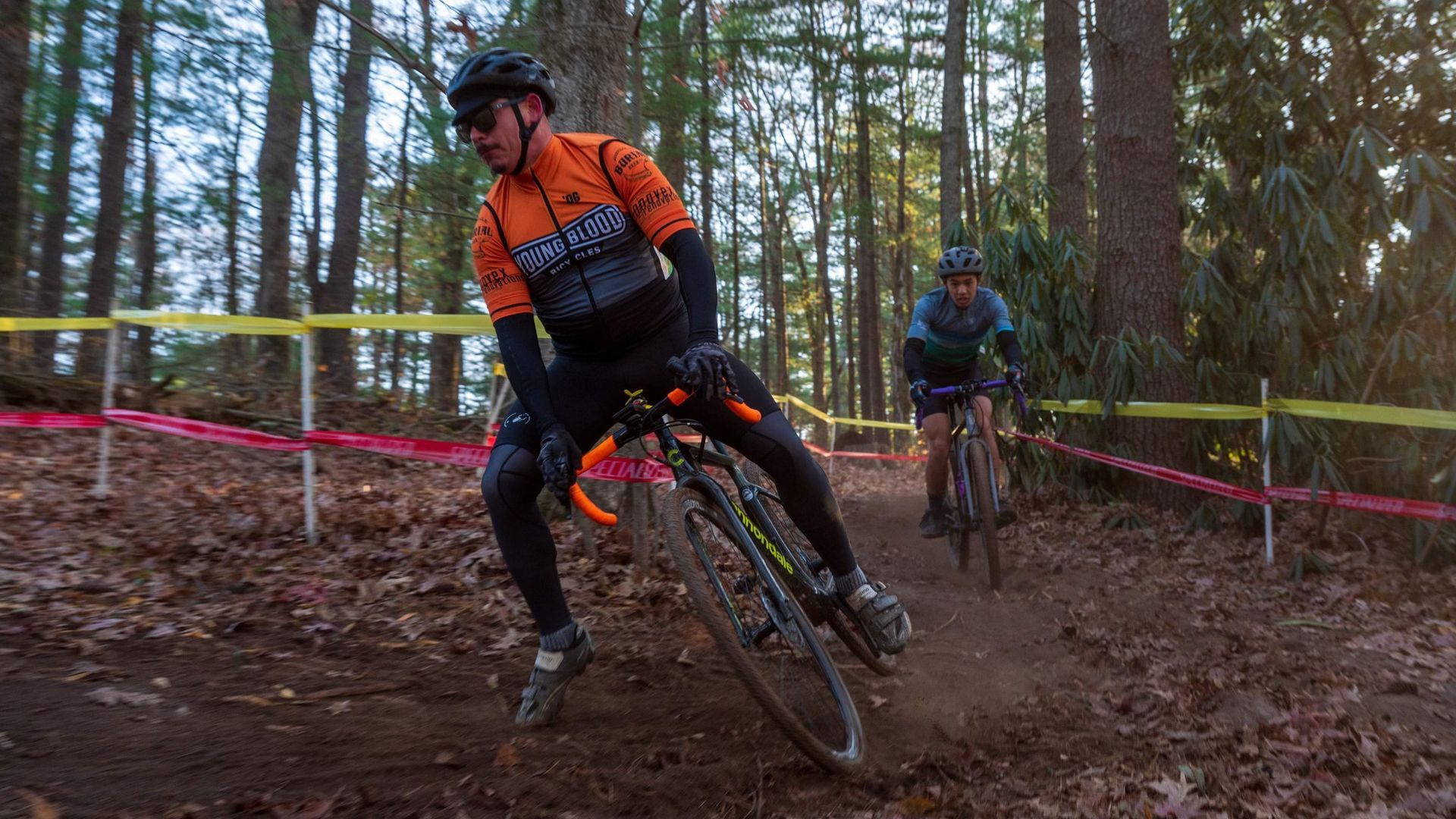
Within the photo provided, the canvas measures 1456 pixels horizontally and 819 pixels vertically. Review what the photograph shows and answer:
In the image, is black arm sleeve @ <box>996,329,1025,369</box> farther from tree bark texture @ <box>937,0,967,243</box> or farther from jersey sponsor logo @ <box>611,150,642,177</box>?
tree bark texture @ <box>937,0,967,243</box>

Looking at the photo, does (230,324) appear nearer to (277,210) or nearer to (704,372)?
(704,372)

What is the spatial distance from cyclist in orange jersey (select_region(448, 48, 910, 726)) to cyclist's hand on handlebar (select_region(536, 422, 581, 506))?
0.17m

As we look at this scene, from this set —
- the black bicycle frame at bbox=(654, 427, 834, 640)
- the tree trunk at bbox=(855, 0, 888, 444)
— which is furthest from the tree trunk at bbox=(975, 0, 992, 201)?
the black bicycle frame at bbox=(654, 427, 834, 640)

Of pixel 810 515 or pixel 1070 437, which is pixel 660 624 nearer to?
pixel 810 515

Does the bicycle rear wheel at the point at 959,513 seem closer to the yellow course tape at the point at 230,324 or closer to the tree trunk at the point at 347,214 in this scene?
the yellow course tape at the point at 230,324

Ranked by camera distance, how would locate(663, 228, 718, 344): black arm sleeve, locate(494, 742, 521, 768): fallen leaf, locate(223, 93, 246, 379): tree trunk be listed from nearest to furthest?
locate(494, 742, 521, 768): fallen leaf, locate(663, 228, 718, 344): black arm sleeve, locate(223, 93, 246, 379): tree trunk

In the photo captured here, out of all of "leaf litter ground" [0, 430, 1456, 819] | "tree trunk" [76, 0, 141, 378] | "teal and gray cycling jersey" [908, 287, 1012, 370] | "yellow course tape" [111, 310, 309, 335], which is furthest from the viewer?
"tree trunk" [76, 0, 141, 378]

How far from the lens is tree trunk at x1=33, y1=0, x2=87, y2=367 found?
7988mm

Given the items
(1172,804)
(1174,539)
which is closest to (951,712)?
(1172,804)

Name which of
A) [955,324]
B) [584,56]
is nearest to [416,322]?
[584,56]

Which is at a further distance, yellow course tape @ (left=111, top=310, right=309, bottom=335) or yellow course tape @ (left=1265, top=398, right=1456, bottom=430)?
yellow course tape @ (left=1265, top=398, right=1456, bottom=430)

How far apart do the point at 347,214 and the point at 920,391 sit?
33.1 ft

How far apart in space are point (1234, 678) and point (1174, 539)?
353 cm

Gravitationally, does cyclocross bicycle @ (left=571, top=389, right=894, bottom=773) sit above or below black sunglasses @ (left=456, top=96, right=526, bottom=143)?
below
